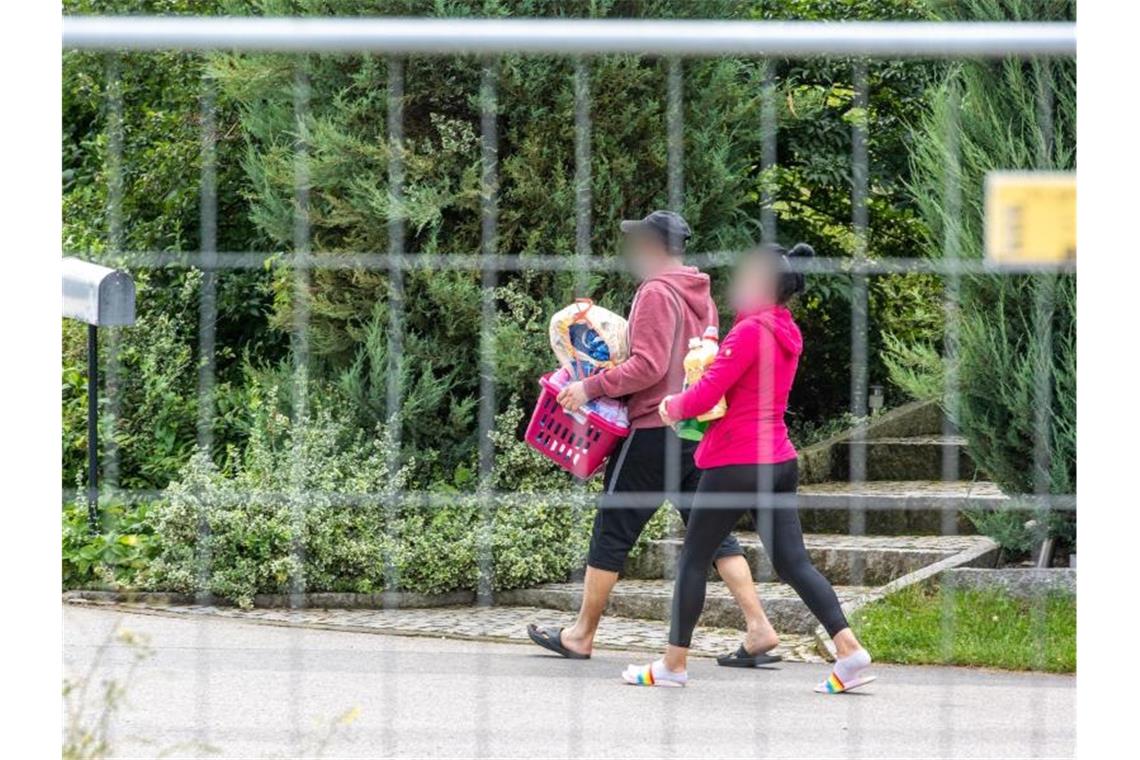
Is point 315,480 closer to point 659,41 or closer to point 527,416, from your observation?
point 527,416

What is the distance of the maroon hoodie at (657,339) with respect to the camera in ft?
19.8

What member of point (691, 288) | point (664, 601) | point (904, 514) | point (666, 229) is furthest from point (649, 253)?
point (904, 514)

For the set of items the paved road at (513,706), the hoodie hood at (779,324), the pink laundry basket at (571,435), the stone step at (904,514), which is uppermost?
the hoodie hood at (779,324)

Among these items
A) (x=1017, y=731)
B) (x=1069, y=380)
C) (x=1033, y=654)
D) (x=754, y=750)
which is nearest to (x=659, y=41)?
(x=754, y=750)

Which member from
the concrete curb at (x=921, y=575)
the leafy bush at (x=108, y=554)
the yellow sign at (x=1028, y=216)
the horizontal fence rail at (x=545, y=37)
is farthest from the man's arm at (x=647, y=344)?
the yellow sign at (x=1028, y=216)

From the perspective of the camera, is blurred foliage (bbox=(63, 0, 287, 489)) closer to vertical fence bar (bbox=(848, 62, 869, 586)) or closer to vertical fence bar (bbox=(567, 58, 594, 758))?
vertical fence bar (bbox=(567, 58, 594, 758))

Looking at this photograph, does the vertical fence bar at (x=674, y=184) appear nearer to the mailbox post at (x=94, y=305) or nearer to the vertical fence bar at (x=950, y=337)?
the vertical fence bar at (x=950, y=337)

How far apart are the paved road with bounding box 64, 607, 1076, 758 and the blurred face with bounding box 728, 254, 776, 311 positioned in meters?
1.28

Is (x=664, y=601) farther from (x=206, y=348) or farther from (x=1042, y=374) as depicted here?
(x=206, y=348)

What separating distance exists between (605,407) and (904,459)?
240 cm

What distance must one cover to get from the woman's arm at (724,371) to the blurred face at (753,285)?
0.07 m

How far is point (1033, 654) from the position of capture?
6.81 metres

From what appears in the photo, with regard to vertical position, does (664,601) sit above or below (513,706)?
above

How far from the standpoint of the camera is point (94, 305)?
6.28 m
